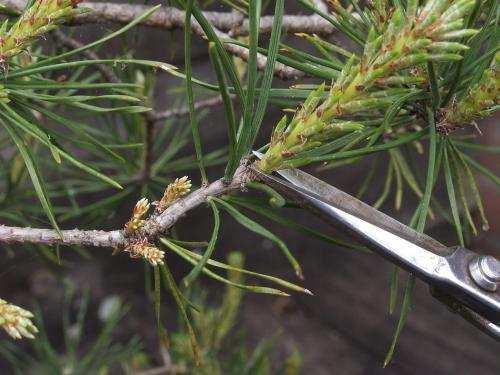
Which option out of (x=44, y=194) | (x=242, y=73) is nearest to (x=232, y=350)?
(x=242, y=73)

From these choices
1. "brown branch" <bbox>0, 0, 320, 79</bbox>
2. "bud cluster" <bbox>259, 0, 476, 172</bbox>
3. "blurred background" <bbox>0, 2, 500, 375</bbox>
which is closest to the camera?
"bud cluster" <bbox>259, 0, 476, 172</bbox>

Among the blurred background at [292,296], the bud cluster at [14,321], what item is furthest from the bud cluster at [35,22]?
the blurred background at [292,296]

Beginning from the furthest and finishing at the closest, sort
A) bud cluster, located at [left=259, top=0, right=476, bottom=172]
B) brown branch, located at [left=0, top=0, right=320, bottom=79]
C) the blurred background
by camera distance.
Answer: the blurred background < brown branch, located at [left=0, top=0, right=320, bottom=79] < bud cluster, located at [left=259, top=0, right=476, bottom=172]

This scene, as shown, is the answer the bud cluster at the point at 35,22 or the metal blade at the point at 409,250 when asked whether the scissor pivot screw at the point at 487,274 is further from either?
the bud cluster at the point at 35,22

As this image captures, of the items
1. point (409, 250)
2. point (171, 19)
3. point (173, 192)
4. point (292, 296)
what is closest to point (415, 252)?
point (409, 250)

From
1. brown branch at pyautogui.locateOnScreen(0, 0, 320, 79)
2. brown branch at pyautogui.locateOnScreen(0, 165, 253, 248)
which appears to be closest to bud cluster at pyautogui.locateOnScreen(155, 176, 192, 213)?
brown branch at pyautogui.locateOnScreen(0, 165, 253, 248)

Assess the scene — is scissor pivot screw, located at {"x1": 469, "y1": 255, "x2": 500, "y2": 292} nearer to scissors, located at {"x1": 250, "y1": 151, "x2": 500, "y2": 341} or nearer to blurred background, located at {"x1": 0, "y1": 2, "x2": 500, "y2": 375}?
scissors, located at {"x1": 250, "y1": 151, "x2": 500, "y2": 341}

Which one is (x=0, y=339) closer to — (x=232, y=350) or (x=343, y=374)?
(x=232, y=350)
